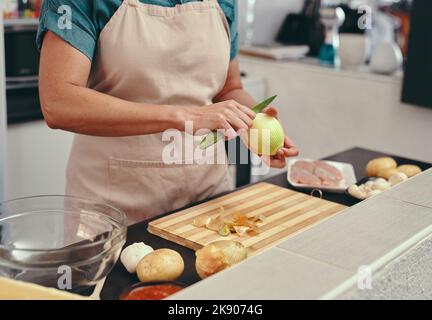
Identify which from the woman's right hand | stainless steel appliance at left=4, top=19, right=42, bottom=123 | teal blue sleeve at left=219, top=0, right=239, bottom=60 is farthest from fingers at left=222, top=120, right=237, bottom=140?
stainless steel appliance at left=4, top=19, right=42, bottom=123

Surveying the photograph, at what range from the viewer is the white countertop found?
2.79ft

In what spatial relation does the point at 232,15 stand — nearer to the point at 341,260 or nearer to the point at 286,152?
the point at 286,152

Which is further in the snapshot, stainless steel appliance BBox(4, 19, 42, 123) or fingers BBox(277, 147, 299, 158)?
stainless steel appliance BBox(4, 19, 42, 123)

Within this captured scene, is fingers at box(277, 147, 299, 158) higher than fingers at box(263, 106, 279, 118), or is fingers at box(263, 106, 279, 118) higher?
fingers at box(263, 106, 279, 118)

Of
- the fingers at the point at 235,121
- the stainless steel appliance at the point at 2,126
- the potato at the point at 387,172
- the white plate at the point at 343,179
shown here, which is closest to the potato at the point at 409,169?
the potato at the point at 387,172

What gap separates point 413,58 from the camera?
2965mm

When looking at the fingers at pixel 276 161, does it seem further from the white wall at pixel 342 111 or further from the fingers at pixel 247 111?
the white wall at pixel 342 111

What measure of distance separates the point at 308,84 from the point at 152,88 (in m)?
1.92

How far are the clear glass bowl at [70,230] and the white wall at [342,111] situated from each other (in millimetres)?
2184

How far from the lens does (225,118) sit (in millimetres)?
1349

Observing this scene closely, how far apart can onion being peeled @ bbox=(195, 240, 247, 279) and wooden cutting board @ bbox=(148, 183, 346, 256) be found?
18cm

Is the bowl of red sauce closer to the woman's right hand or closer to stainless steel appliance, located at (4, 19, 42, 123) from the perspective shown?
the woman's right hand

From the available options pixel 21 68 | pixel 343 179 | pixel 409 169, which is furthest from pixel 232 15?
pixel 21 68

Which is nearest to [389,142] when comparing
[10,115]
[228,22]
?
[228,22]
